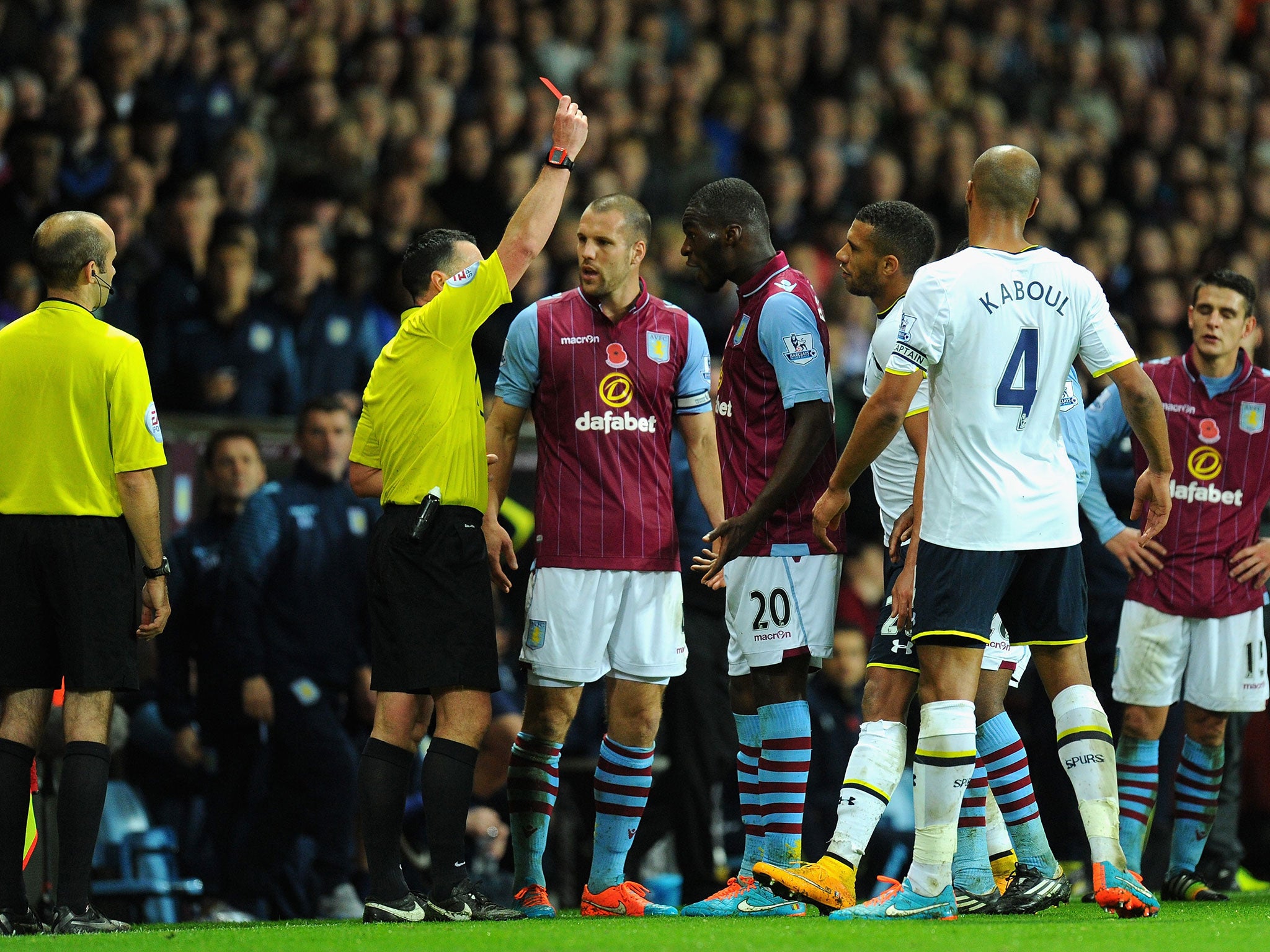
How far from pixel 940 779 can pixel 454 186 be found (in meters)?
7.13

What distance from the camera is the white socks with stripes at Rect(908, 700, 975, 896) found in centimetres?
491

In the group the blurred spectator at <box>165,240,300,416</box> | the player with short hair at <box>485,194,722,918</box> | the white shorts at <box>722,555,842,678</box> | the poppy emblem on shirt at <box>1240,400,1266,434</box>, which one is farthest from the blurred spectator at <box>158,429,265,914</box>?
the poppy emblem on shirt at <box>1240,400,1266,434</box>

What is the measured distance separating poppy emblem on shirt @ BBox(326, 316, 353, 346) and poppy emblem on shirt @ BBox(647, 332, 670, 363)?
151 inches

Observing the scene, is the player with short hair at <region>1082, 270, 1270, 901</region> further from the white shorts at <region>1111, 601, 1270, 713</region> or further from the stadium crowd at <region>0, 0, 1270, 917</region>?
the stadium crowd at <region>0, 0, 1270, 917</region>

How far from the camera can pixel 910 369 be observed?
195 inches

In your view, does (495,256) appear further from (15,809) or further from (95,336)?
(15,809)

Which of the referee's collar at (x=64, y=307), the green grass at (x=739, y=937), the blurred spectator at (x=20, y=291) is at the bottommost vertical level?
the green grass at (x=739, y=937)

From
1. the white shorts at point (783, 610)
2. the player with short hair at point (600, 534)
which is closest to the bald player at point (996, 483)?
the white shorts at point (783, 610)

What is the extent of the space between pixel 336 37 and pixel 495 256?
22.9 feet

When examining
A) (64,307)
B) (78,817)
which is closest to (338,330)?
(64,307)

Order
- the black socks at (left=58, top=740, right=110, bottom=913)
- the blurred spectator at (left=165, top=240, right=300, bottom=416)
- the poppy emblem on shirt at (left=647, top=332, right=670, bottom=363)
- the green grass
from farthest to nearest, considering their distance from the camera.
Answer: the blurred spectator at (left=165, top=240, right=300, bottom=416), the poppy emblem on shirt at (left=647, top=332, right=670, bottom=363), the black socks at (left=58, top=740, right=110, bottom=913), the green grass

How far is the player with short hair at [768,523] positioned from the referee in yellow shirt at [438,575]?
81 centimetres

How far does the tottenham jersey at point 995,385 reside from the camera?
16.2 ft

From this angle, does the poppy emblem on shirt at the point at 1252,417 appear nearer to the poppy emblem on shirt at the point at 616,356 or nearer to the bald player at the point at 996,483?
the bald player at the point at 996,483
